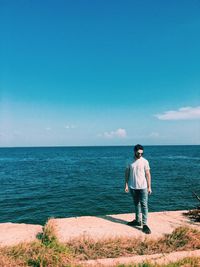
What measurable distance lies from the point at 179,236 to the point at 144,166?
6.59 ft

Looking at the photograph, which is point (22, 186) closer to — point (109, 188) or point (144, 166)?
point (109, 188)

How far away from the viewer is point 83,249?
513 cm

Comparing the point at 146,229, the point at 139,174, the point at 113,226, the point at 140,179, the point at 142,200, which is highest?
the point at 139,174

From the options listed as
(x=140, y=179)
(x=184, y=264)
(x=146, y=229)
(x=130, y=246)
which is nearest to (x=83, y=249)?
(x=130, y=246)

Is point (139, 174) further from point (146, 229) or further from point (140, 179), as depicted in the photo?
point (146, 229)

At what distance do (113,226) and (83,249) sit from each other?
1786 millimetres

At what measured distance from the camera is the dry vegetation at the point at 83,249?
14.8ft

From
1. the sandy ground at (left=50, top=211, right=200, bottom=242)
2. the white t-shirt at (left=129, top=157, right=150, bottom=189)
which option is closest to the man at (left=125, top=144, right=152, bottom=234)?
the white t-shirt at (left=129, top=157, right=150, bottom=189)

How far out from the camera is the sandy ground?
19.8ft

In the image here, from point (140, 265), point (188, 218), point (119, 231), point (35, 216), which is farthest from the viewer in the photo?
point (35, 216)

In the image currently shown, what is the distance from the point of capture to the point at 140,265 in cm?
436

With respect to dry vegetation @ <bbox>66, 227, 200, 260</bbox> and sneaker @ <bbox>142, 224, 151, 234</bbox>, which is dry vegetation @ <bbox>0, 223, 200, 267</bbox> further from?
sneaker @ <bbox>142, 224, 151, 234</bbox>

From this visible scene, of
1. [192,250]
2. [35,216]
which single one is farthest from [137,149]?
[35,216]

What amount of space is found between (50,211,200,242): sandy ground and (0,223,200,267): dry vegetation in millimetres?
420
